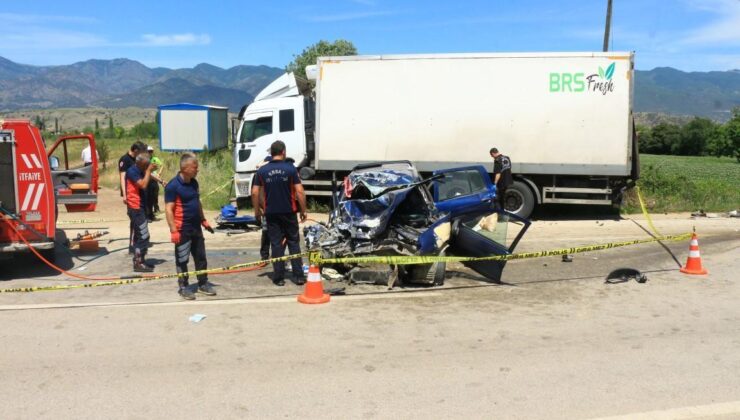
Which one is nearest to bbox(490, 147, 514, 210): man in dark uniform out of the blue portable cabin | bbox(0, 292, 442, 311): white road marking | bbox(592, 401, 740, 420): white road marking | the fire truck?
bbox(0, 292, 442, 311): white road marking

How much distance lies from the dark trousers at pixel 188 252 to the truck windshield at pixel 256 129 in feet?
27.2

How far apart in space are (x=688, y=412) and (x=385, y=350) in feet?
7.57

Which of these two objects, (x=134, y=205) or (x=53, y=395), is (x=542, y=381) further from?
(x=134, y=205)

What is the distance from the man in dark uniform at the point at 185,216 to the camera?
6.53 metres

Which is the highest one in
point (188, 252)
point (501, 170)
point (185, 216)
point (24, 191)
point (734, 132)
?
point (734, 132)

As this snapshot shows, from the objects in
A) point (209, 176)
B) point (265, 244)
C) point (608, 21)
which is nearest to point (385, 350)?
point (265, 244)

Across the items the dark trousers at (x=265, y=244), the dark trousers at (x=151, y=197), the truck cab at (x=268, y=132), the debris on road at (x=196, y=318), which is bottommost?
the debris on road at (x=196, y=318)

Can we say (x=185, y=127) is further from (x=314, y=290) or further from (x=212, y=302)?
(x=314, y=290)

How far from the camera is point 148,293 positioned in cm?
698

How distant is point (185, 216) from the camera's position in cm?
657

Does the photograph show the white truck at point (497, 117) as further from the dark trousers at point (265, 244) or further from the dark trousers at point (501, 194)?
the dark trousers at point (265, 244)

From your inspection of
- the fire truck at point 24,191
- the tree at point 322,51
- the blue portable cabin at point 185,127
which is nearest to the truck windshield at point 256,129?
the fire truck at point 24,191

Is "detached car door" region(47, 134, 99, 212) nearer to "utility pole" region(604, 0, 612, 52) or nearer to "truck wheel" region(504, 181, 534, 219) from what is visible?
"truck wheel" region(504, 181, 534, 219)

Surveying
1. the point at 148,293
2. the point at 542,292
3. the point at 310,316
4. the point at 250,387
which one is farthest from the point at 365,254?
the point at 250,387
